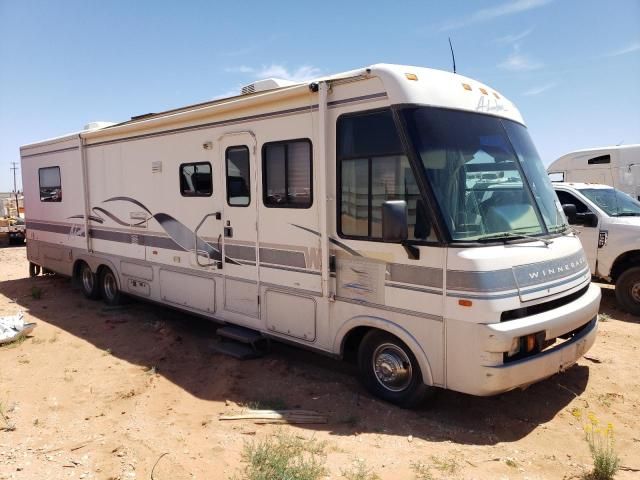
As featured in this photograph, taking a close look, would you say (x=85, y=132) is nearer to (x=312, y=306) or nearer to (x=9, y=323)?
(x=9, y=323)

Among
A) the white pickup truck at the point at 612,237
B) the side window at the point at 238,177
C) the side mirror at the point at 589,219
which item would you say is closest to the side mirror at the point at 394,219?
the side window at the point at 238,177

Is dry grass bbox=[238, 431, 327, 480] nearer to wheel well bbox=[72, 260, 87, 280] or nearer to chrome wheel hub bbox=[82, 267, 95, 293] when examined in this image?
chrome wheel hub bbox=[82, 267, 95, 293]

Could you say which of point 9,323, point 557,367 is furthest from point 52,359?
point 557,367

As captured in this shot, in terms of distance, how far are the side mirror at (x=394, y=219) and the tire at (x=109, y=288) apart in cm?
575

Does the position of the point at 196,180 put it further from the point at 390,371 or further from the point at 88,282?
the point at 88,282

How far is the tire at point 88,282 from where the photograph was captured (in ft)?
29.6

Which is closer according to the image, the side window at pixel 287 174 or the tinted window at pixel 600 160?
the side window at pixel 287 174

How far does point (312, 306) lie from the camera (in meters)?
5.17

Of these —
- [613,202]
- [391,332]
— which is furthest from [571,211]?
[391,332]

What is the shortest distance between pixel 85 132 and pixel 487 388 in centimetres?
749

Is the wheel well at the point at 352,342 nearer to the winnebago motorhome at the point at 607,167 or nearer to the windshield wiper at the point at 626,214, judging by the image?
the windshield wiper at the point at 626,214

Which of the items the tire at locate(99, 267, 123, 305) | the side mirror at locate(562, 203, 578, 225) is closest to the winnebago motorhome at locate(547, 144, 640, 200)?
the side mirror at locate(562, 203, 578, 225)

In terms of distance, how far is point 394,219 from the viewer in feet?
13.3

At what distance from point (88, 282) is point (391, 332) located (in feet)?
22.1
